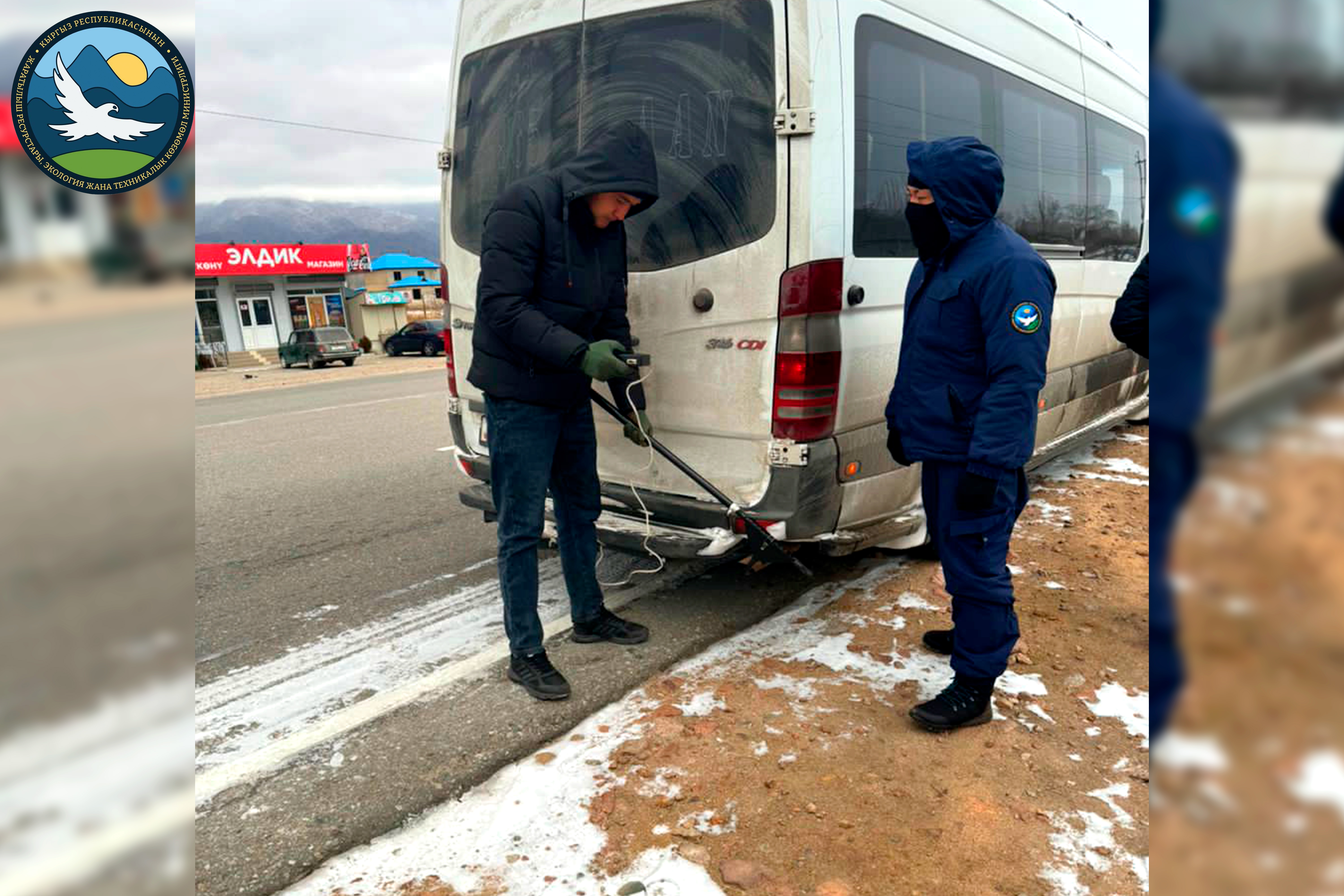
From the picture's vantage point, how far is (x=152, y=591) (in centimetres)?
72

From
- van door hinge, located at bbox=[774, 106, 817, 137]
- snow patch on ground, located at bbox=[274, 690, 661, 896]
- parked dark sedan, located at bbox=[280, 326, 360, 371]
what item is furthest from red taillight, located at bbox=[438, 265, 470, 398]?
parked dark sedan, located at bbox=[280, 326, 360, 371]

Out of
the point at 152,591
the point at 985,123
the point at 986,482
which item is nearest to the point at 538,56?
the point at 985,123

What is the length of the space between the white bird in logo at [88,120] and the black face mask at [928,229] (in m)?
2.49

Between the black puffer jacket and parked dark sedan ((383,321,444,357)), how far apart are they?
2873 cm

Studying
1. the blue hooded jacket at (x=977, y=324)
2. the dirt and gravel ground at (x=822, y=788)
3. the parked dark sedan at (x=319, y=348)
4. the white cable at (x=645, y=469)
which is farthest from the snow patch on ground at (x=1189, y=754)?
the parked dark sedan at (x=319, y=348)

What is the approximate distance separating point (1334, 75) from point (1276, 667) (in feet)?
0.86

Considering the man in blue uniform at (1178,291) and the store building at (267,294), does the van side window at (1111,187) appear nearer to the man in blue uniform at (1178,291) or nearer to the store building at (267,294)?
the man in blue uniform at (1178,291)

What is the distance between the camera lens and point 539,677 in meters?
3.22

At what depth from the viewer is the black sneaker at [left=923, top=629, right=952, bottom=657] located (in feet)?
11.5

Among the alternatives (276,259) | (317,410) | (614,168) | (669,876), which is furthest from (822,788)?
(276,259)

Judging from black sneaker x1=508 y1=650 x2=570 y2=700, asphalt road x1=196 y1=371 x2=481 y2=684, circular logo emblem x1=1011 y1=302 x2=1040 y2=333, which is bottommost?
black sneaker x1=508 y1=650 x2=570 y2=700

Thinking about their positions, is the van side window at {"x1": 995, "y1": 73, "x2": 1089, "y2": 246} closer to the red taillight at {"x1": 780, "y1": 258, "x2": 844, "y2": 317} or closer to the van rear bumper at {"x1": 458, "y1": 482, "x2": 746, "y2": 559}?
the red taillight at {"x1": 780, "y1": 258, "x2": 844, "y2": 317}

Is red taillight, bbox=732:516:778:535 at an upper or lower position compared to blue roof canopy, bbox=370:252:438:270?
lower

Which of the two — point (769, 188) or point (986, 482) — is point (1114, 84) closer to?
point (769, 188)
